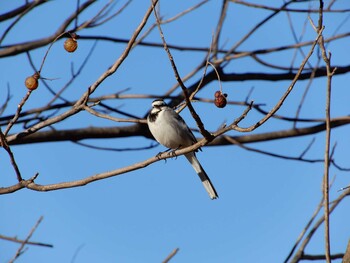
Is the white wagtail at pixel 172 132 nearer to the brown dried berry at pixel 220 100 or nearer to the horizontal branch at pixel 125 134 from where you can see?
the horizontal branch at pixel 125 134

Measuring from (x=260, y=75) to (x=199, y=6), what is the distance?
103 cm

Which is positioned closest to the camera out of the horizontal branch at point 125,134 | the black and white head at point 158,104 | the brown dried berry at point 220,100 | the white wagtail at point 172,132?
the brown dried berry at point 220,100

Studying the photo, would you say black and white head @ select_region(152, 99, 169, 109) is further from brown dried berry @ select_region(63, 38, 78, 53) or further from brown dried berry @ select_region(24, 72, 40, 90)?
brown dried berry @ select_region(24, 72, 40, 90)

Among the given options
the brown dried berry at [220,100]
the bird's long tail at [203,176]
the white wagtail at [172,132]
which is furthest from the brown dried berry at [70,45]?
the bird's long tail at [203,176]

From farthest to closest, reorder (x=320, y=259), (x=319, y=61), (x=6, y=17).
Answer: (x=319, y=61) → (x=6, y=17) → (x=320, y=259)

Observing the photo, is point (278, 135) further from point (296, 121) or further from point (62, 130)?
point (62, 130)

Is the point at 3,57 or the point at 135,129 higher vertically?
the point at 3,57

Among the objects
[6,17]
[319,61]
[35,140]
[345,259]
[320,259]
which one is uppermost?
[6,17]

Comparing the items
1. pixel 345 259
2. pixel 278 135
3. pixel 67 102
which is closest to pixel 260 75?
pixel 278 135

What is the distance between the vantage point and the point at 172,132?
5.75 metres

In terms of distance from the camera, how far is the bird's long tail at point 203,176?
5586 millimetres

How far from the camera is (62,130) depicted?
5840 mm

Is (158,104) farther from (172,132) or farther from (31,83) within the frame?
(31,83)

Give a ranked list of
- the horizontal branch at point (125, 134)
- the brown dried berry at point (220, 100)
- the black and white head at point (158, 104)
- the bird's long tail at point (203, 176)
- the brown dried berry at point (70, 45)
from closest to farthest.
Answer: the brown dried berry at point (220, 100) → the brown dried berry at point (70, 45) → the bird's long tail at point (203, 176) → the horizontal branch at point (125, 134) → the black and white head at point (158, 104)
